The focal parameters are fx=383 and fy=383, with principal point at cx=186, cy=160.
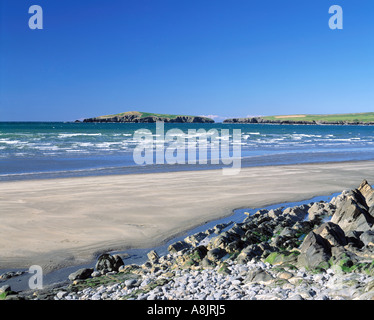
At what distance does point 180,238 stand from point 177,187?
5.67 meters

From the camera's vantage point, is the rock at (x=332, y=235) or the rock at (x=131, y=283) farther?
the rock at (x=332, y=235)

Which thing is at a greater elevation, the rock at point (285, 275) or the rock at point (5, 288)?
the rock at point (285, 275)

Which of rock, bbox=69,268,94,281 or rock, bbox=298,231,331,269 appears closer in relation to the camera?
rock, bbox=298,231,331,269

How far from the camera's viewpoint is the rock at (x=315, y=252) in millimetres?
6207

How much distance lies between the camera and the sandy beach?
8008mm

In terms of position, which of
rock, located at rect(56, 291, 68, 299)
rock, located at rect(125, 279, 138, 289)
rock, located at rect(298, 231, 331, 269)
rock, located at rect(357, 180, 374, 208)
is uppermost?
rock, located at rect(357, 180, 374, 208)

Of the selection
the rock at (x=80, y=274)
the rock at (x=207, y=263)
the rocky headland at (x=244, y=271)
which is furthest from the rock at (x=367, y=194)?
the rock at (x=80, y=274)

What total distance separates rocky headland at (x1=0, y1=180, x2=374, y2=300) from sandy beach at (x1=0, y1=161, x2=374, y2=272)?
1.13m

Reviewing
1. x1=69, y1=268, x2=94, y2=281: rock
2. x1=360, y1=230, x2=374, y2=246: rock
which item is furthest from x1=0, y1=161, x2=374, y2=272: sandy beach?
x1=360, y1=230, x2=374, y2=246: rock

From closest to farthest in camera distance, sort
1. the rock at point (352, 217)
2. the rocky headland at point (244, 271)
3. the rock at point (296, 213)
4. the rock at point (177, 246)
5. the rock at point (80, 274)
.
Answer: the rocky headland at point (244, 271)
the rock at point (80, 274)
the rock at point (177, 246)
the rock at point (352, 217)
the rock at point (296, 213)

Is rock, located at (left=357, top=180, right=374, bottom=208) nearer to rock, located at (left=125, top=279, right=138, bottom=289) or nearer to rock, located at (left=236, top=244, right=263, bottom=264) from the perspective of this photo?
rock, located at (left=236, top=244, right=263, bottom=264)

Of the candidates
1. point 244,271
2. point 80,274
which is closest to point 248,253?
point 244,271

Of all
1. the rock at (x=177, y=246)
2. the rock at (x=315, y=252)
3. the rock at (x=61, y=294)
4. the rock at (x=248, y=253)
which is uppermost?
the rock at (x=315, y=252)

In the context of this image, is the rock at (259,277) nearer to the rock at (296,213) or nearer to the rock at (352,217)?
the rock at (352,217)
